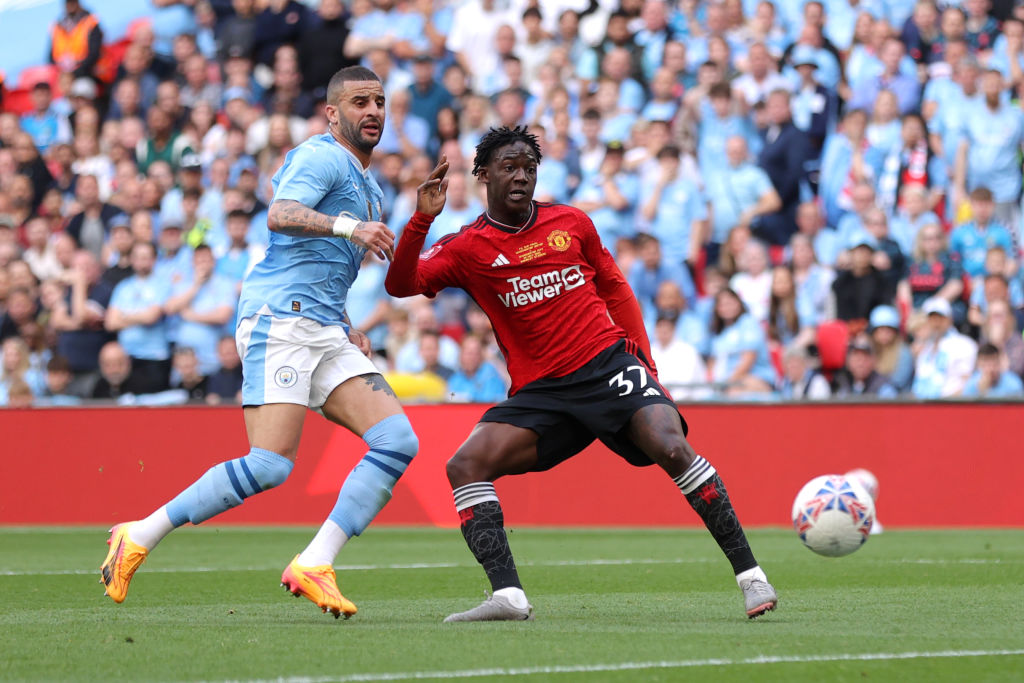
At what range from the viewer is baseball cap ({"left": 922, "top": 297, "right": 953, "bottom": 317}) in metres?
14.1

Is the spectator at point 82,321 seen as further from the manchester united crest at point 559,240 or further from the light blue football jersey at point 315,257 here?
the manchester united crest at point 559,240

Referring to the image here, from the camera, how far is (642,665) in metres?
5.25

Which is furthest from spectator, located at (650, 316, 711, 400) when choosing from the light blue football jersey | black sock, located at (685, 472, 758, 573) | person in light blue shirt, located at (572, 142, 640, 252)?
black sock, located at (685, 472, 758, 573)

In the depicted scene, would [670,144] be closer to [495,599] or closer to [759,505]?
[759,505]

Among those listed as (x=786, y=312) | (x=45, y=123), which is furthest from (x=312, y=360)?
(x=45, y=123)

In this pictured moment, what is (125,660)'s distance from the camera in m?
5.48

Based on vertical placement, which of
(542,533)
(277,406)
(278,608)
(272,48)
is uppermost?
(272,48)

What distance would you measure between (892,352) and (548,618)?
26.8 feet

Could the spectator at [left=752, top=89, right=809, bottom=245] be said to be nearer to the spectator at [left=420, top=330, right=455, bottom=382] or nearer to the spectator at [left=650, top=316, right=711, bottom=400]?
the spectator at [left=650, top=316, right=711, bottom=400]

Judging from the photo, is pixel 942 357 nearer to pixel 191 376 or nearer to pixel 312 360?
pixel 191 376

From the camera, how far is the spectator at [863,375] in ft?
46.6

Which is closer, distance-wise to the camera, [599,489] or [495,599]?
[495,599]

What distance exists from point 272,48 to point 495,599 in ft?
44.6

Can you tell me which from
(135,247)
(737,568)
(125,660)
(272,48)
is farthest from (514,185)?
(272,48)
